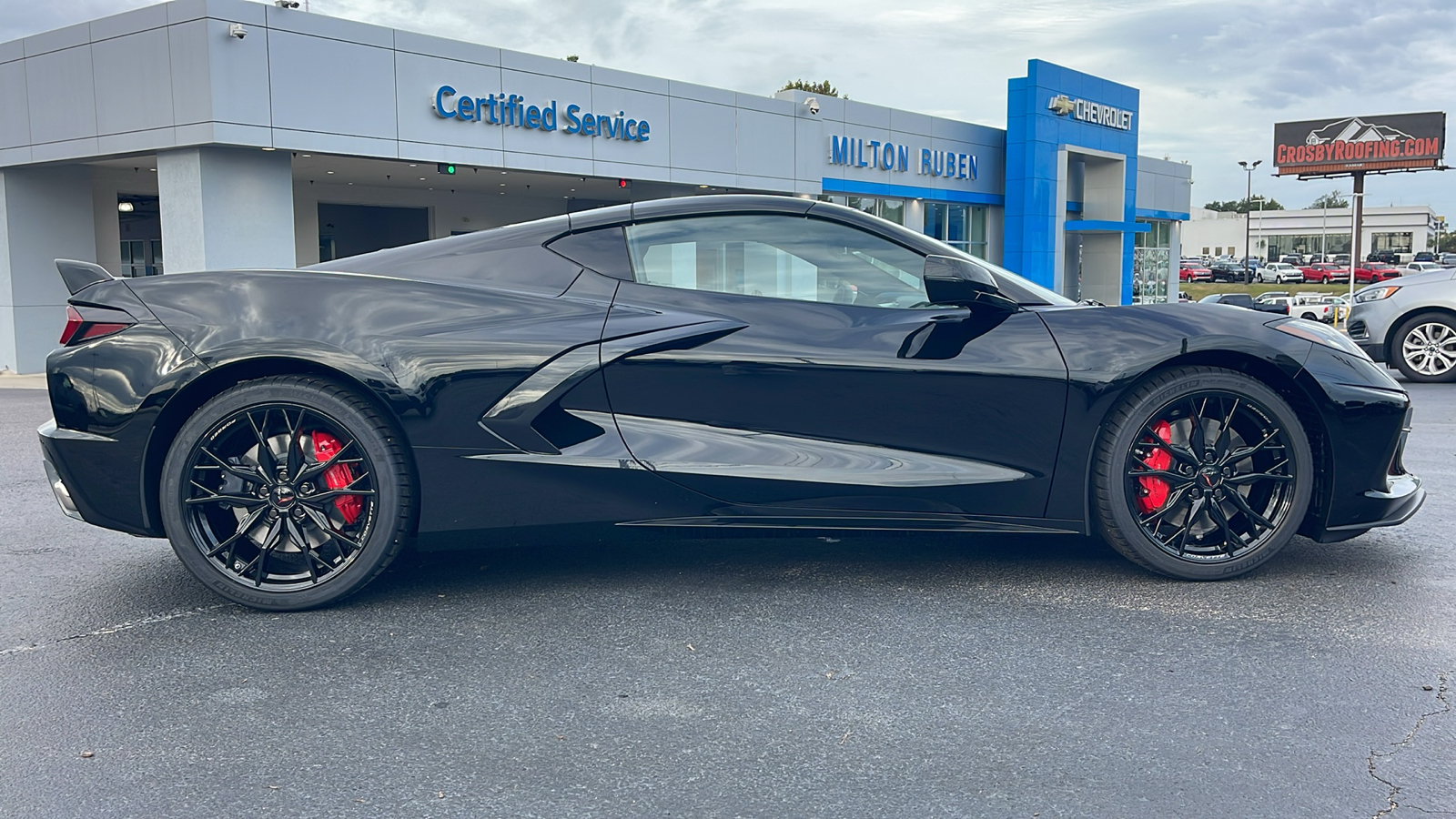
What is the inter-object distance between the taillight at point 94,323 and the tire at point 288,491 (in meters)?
0.40

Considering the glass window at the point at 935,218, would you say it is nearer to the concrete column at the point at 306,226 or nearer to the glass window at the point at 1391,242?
the concrete column at the point at 306,226

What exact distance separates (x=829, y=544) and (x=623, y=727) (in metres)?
1.93

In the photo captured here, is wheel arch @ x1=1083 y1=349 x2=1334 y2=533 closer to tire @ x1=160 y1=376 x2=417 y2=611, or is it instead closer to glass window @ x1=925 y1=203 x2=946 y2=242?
tire @ x1=160 y1=376 x2=417 y2=611

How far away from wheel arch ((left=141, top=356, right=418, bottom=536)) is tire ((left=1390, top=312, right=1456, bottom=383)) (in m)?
12.0

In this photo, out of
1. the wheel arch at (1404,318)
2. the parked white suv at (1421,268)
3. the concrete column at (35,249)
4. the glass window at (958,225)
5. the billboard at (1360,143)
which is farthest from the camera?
the billboard at (1360,143)

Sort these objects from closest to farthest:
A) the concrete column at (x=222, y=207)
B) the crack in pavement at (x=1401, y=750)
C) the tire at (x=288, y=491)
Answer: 1. the crack in pavement at (x=1401, y=750)
2. the tire at (x=288, y=491)
3. the concrete column at (x=222, y=207)

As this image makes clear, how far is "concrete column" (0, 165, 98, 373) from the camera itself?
17656mm

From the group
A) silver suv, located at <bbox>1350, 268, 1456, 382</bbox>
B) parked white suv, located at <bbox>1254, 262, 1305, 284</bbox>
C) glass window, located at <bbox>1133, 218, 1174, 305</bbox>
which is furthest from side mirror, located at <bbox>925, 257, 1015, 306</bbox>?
parked white suv, located at <bbox>1254, 262, 1305, 284</bbox>

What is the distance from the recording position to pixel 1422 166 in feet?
148

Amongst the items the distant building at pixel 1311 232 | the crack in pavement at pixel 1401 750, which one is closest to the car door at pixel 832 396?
the crack in pavement at pixel 1401 750

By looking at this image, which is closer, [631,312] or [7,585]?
[631,312]

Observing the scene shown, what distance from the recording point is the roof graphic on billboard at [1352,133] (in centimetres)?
4578

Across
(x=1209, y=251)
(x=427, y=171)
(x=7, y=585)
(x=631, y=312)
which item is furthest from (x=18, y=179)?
(x=1209, y=251)

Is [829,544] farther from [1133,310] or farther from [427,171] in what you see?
[427,171]
